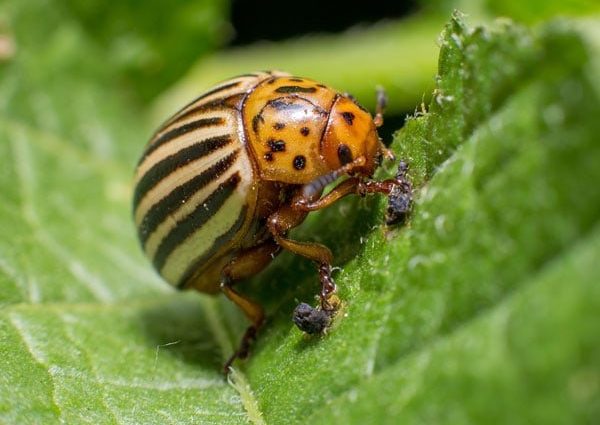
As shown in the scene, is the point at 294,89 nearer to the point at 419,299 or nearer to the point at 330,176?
the point at 330,176

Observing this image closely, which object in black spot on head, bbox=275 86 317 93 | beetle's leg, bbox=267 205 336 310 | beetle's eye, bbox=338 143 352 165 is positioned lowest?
beetle's leg, bbox=267 205 336 310

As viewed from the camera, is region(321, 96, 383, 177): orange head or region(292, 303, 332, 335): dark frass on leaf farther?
region(321, 96, 383, 177): orange head

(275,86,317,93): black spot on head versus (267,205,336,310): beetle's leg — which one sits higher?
(275,86,317,93): black spot on head

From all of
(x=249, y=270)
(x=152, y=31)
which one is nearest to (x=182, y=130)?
(x=249, y=270)

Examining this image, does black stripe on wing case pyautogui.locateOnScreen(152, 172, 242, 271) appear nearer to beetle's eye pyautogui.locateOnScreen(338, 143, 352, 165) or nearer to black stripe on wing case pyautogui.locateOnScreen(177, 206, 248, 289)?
black stripe on wing case pyautogui.locateOnScreen(177, 206, 248, 289)

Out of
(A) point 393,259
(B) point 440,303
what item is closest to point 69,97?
(A) point 393,259

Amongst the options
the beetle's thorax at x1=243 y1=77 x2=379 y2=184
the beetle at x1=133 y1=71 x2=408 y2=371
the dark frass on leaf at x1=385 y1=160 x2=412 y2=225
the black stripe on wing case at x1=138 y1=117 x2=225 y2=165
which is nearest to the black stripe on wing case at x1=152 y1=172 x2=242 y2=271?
the beetle at x1=133 y1=71 x2=408 y2=371
